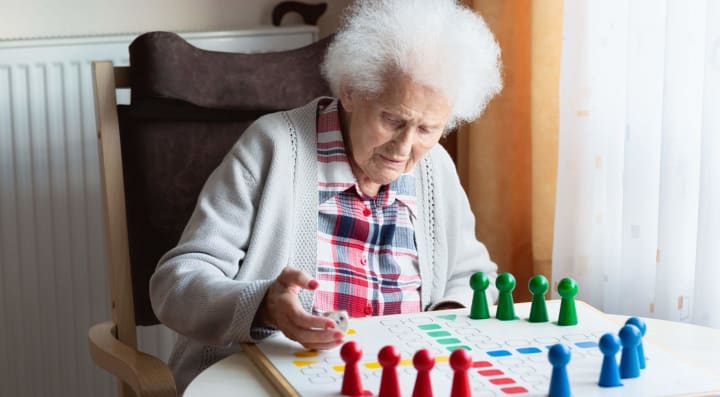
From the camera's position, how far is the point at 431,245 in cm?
177

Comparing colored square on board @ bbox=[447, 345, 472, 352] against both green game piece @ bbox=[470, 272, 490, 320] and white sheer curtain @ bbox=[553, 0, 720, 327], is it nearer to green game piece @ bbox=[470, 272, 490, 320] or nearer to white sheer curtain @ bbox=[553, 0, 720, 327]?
green game piece @ bbox=[470, 272, 490, 320]

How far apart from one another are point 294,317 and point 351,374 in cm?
19

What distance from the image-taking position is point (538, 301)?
140cm

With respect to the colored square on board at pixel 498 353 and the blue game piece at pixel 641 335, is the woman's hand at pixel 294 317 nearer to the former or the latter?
the colored square on board at pixel 498 353

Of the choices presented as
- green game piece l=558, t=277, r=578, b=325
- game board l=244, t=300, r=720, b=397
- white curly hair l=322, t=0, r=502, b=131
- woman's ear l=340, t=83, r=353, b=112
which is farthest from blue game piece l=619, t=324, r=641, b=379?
woman's ear l=340, t=83, r=353, b=112

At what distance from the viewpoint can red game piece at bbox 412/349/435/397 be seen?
104cm

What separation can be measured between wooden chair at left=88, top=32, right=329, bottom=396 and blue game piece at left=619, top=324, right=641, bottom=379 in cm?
99

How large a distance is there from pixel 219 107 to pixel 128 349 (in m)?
0.63

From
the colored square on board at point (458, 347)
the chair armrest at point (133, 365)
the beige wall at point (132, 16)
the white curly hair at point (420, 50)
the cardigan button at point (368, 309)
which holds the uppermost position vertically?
the beige wall at point (132, 16)

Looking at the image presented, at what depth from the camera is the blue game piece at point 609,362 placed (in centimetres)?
110

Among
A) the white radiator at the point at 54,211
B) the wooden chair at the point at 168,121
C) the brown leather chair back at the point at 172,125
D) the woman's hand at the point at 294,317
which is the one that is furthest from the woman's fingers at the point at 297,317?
the white radiator at the point at 54,211

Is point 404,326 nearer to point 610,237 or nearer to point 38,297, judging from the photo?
point 610,237

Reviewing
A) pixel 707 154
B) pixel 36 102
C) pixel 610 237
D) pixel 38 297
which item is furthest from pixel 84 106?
pixel 707 154

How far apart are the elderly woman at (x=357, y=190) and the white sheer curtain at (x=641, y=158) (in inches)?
14.1
